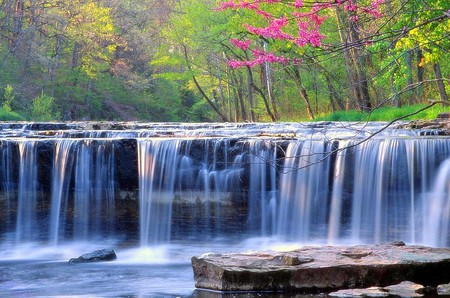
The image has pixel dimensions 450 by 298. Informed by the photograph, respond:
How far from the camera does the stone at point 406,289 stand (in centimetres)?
793

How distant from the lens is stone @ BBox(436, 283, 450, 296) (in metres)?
7.98

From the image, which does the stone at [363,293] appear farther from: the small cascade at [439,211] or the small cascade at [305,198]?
the small cascade at [305,198]

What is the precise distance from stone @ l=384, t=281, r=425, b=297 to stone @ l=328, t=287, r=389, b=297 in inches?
3.8

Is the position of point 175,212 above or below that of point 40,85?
below

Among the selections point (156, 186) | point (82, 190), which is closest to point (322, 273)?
point (156, 186)

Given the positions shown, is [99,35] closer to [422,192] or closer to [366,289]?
[422,192]

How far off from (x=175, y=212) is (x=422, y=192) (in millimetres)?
4436

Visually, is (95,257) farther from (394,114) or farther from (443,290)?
(394,114)

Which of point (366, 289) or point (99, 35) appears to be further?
point (99, 35)

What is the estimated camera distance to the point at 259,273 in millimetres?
8383

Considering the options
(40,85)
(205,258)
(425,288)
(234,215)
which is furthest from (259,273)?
(40,85)

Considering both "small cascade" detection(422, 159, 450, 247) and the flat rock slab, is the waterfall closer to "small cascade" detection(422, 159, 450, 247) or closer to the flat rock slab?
"small cascade" detection(422, 159, 450, 247)

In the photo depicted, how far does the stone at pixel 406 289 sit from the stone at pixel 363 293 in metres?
0.10

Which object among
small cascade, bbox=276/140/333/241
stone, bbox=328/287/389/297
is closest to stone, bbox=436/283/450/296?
stone, bbox=328/287/389/297
